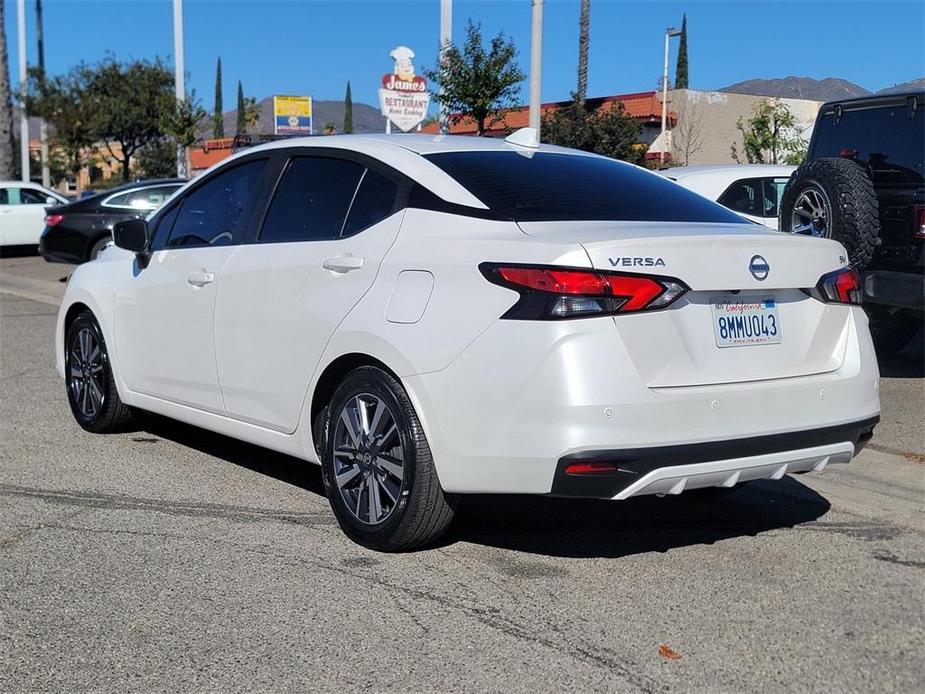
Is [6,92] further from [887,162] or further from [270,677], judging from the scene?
[270,677]

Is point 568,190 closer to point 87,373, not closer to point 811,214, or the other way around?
point 87,373

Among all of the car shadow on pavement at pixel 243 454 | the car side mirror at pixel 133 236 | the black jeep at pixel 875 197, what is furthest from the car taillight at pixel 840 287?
the car side mirror at pixel 133 236

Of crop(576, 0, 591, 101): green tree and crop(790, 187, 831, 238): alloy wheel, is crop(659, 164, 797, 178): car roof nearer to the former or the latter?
crop(790, 187, 831, 238): alloy wheel

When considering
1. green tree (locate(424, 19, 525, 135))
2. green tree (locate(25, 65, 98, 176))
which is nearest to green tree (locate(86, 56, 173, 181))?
green tree (locate(25, 65, 98, 176))

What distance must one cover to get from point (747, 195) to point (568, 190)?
20.0 ft

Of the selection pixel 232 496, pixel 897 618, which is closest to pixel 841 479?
pixel 897 618

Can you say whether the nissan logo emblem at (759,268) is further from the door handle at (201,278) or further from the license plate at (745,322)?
the door handle at (201,278)

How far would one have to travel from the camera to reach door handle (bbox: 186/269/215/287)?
18.5ft

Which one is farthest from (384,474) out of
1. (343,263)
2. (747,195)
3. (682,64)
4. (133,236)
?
(682,64)

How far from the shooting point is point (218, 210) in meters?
5.91

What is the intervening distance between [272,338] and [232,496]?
0.92 m

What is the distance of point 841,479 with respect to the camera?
6027mm

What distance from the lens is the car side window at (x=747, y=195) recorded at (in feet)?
34.4

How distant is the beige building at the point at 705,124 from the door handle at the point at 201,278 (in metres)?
32.0
